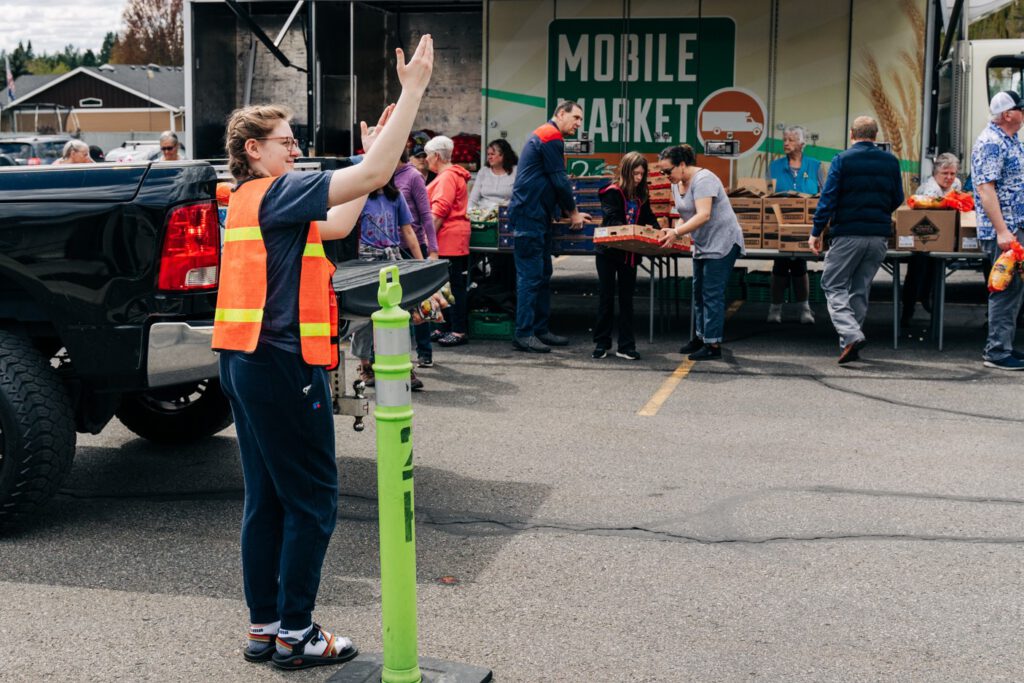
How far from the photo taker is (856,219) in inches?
404

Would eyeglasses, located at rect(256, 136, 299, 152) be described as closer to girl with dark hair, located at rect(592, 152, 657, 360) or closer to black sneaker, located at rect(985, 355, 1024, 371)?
girl with dark hair, located at rect(592, 152, 657, 360)

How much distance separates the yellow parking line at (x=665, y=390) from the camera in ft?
28.3

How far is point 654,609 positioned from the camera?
4.89m

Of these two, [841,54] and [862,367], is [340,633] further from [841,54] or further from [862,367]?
[841,54]

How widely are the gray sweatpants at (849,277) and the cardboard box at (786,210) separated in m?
0.80

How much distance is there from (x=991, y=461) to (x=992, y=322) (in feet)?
10.5

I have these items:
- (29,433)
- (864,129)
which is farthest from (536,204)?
(29,433)

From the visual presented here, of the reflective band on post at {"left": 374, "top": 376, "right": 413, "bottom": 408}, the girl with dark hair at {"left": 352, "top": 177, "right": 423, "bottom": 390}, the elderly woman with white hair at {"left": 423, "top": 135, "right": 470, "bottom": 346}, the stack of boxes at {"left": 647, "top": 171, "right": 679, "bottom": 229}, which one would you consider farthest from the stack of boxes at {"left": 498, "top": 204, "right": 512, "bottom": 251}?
the reflective band on post at {"left": 374, "top": 376, "right": 413, "bottom": 408}

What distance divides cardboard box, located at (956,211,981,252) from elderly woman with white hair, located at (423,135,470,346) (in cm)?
415

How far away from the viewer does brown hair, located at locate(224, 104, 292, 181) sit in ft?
14.0

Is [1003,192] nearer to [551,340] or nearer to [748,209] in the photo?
[748,209]

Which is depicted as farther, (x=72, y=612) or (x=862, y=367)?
(x=862, y=367)

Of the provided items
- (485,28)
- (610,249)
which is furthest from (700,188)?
(485,28)

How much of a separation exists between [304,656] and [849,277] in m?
7.15
